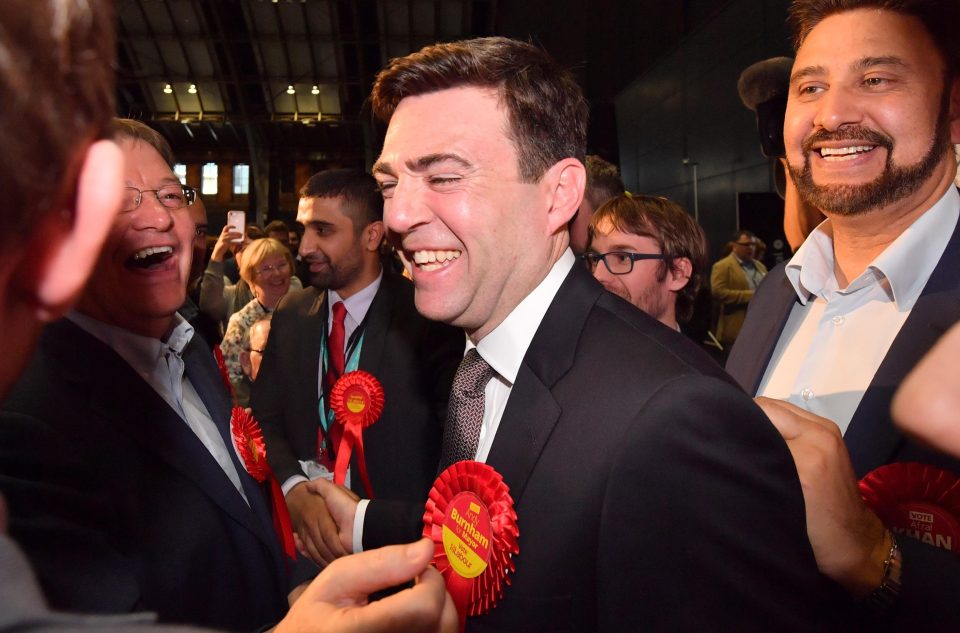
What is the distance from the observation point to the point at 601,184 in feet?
11.3

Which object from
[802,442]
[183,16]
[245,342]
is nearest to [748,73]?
[802,442]

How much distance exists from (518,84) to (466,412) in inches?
31.4

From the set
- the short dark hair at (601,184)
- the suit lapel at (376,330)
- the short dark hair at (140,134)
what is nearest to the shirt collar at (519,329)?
the short dark hair at (140,134)

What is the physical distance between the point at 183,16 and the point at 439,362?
80.7 ft

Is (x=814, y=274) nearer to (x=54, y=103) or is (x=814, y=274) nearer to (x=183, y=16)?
(x=54, y=103)

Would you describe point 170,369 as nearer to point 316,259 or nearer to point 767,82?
point 316,259

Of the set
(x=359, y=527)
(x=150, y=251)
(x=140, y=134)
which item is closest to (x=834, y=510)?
(x=359, y=527)

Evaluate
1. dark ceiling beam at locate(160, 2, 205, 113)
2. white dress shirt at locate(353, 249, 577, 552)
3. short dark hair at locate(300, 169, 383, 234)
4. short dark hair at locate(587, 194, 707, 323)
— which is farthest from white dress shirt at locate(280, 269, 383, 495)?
dark ceiling beam at locate(160, 2, 205, 113)

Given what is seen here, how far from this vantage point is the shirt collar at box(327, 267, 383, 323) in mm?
3668

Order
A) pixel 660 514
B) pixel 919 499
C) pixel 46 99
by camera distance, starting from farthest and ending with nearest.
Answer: pixel 919 499 < pixel 660 514 < pixel 46 99

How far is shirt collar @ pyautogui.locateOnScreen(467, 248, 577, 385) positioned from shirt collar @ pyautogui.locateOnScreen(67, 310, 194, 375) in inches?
36.7

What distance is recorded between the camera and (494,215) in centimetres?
156

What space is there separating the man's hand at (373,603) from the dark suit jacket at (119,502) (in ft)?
1.81

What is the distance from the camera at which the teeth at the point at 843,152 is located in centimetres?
162
